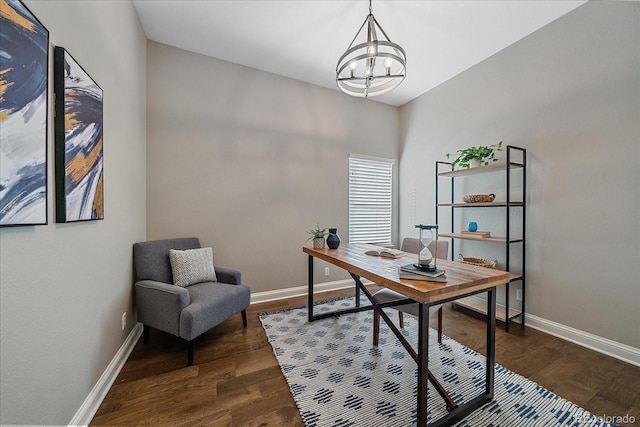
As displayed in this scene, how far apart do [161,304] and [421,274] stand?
2043mm

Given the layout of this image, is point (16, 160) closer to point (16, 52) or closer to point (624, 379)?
point (16, 52)

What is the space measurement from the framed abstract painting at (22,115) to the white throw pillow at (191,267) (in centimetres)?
146

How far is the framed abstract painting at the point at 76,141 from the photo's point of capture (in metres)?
1.17

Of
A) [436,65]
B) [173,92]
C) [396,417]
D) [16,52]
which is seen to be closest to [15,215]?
[16,52]

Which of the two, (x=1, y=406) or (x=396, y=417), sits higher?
(x=1, y=406)

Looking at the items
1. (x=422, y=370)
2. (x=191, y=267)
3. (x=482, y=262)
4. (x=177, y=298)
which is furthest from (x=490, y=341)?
(x=191, y=267)

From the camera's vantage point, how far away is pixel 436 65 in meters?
3.16

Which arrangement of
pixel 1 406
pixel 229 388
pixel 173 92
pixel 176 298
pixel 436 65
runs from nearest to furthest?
pixel 1 406 → pixel 229 388 → pixel 176 298 → pixel 173 92 → pixel 436 65

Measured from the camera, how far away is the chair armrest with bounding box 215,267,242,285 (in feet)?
8.39

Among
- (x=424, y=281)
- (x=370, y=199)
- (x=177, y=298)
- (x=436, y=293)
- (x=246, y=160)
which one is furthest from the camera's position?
(x=370, y=199)

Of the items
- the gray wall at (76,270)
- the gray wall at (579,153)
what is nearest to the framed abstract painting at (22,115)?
the gray wall at (76,270)

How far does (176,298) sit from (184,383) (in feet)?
1.97

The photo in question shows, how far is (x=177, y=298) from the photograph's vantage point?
76.7 inches

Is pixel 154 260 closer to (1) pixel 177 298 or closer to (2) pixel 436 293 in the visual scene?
(1) pixel 177 298
